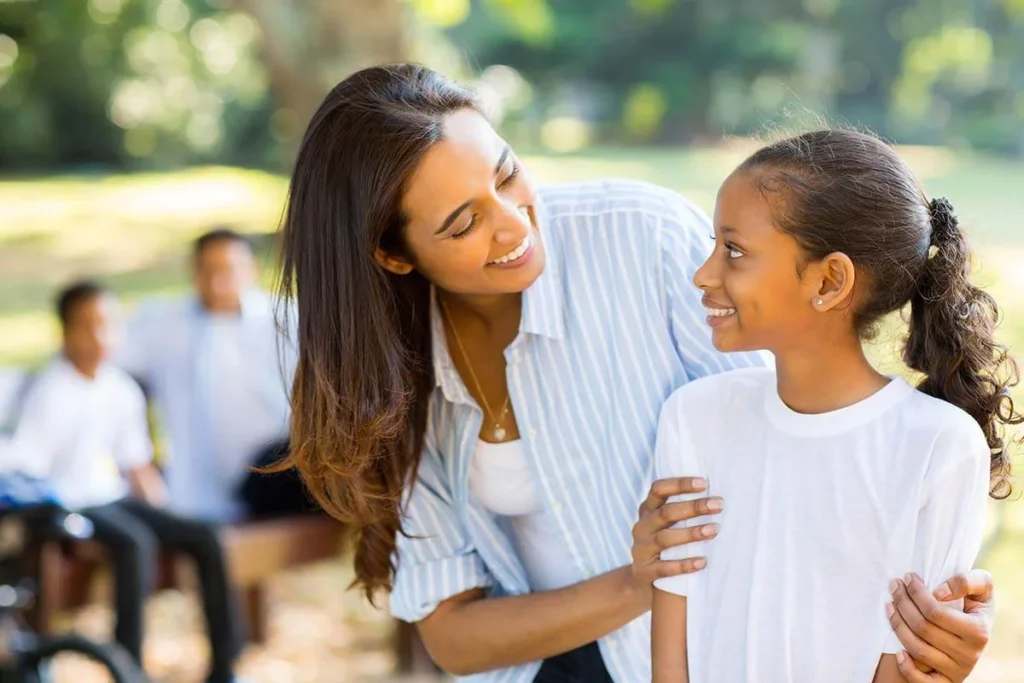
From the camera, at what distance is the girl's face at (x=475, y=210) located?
177 cm

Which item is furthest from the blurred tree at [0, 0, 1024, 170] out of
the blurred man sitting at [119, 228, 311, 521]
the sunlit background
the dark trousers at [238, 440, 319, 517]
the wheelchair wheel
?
the wheelchair wheel

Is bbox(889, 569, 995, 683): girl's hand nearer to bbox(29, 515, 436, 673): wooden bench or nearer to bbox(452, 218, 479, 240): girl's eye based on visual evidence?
bbox(452, 218, 479, 240): girl's eye

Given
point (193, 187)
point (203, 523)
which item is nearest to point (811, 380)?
point (203, 523)

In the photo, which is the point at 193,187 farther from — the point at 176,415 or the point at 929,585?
the point at 929,585

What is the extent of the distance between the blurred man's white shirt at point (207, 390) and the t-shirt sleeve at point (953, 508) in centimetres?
327

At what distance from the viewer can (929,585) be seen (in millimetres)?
1454

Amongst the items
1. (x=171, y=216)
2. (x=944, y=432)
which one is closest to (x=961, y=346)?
(x=944, y=432)

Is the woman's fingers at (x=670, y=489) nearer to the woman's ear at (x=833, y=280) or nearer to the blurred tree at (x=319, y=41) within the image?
the woman's ear at (x=833, y=280)

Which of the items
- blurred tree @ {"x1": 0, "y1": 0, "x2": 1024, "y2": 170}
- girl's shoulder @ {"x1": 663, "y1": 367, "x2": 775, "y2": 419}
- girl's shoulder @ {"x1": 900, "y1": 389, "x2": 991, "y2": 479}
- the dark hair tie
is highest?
blurred tree @ {"x1": 0, "y1": 0, "x2": 1024, "y2": 170}

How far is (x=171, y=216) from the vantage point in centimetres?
1507

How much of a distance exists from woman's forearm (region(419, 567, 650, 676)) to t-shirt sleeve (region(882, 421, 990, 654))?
41cm

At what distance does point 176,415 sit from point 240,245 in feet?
A: 2.08

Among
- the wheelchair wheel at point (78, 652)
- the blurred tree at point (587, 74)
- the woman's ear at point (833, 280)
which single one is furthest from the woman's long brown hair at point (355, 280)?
the blurred tree at point (587, 74)

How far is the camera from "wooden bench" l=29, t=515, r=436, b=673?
397cm
